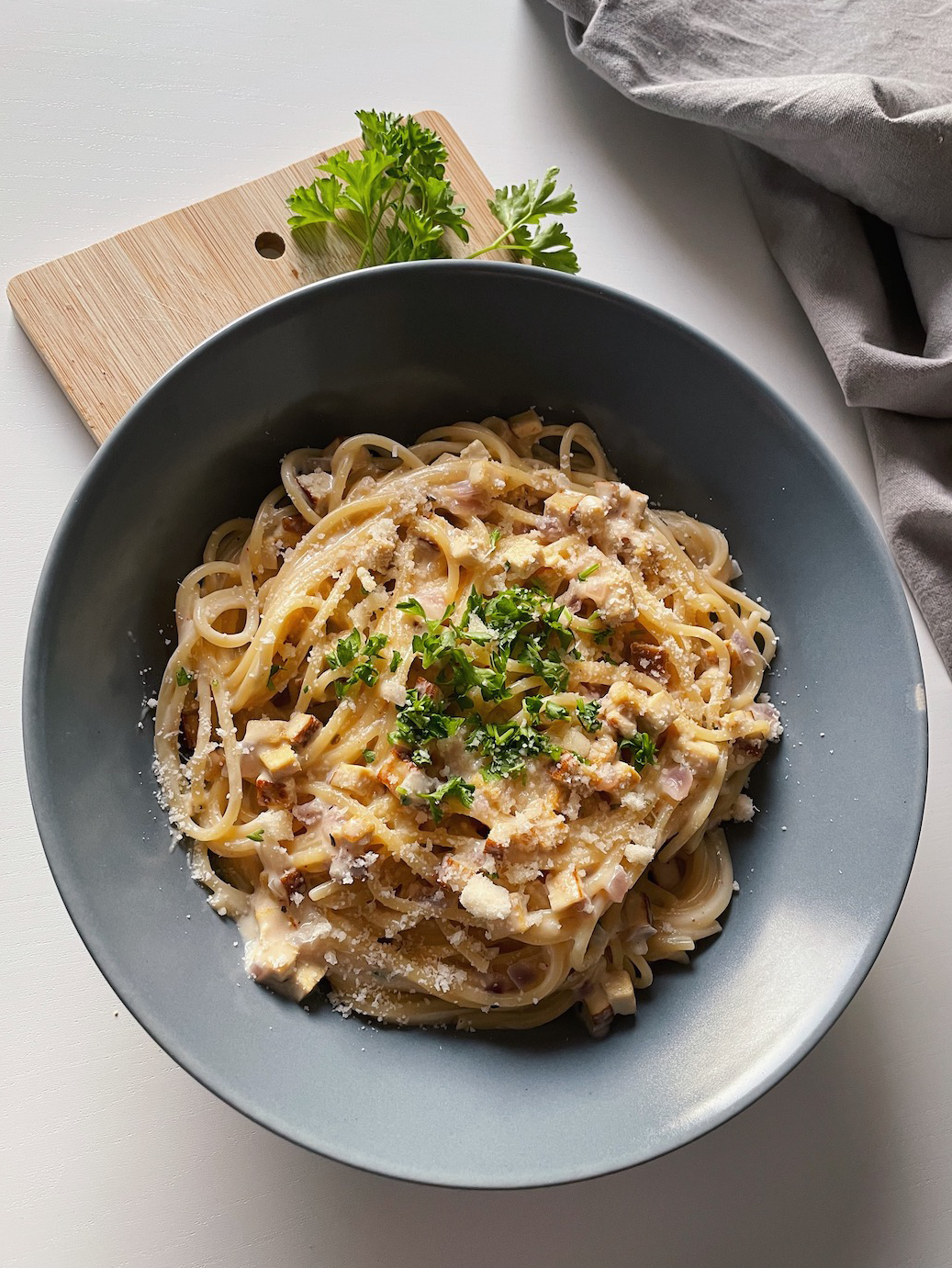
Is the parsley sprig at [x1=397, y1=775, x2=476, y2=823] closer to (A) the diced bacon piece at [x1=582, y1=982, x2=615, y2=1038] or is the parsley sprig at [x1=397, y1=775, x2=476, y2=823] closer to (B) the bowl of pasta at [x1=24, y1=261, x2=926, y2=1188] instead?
(B) the bowl of pasta at [x1=24, y1=261, x2=926, y2=1188]

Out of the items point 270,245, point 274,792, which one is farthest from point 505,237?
point 274,792

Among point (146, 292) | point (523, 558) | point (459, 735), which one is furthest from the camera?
point (146, 292)

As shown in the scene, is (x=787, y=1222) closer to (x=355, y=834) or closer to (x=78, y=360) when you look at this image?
(x=355, y=834)

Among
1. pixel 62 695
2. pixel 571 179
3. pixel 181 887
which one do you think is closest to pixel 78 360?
pixel 62 695

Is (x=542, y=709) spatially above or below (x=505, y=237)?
below

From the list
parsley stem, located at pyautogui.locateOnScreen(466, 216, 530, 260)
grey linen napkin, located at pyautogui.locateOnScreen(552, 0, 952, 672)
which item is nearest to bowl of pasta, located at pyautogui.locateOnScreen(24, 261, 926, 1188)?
parsley stem, located at pyautogui.locateOnScreen(466, 216, 530, 260)

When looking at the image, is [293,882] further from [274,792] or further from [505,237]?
[505,237]
